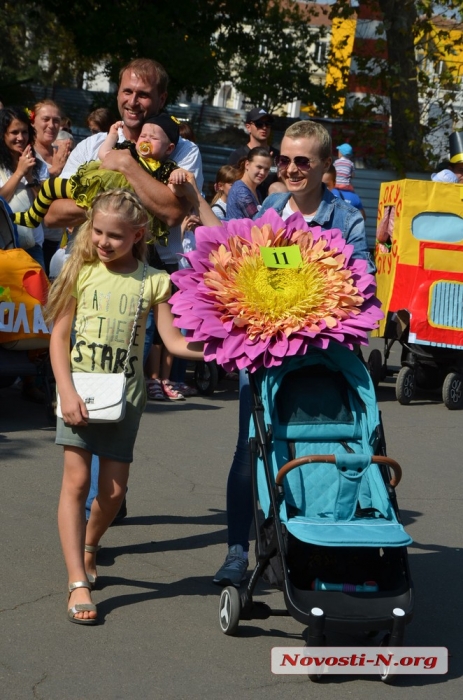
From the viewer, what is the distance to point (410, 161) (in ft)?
69.4

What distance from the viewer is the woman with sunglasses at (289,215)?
4.72 metres

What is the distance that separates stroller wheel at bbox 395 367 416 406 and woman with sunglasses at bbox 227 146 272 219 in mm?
2019

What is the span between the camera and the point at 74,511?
444cm

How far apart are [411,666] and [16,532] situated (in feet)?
7.32

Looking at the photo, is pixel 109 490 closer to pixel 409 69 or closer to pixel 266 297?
pixel 266 297

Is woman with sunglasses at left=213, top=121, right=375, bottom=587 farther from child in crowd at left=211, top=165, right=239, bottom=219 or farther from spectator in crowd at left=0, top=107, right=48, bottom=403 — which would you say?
child in crowd at left=211, top=165, right=239, bottom=219

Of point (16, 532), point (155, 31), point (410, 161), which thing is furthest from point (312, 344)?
point (155, 31)

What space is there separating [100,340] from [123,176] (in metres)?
0.88

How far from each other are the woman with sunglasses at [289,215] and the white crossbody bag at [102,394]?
0.60 m

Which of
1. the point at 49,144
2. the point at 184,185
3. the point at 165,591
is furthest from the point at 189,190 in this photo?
the point at 49,144

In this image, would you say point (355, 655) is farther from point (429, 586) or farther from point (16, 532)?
point (16, 532)

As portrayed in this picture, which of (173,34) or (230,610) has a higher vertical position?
(173,34)

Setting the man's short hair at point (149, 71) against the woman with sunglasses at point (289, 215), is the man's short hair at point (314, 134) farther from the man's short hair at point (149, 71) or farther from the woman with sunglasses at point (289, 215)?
the man's short hair at point (149, 71)

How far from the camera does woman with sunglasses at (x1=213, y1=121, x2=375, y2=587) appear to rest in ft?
15.5
